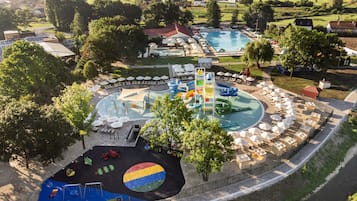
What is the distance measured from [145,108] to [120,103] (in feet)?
11.1

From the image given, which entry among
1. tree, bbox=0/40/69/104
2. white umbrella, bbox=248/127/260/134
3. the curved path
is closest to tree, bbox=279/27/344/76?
the curved path

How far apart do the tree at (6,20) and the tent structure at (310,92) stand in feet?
206

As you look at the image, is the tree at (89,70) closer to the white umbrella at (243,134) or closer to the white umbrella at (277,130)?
the white umbrella at (243,134)

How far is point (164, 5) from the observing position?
73.3 metres

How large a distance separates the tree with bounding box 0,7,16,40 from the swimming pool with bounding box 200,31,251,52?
1723 inches

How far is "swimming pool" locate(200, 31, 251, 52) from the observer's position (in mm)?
61625

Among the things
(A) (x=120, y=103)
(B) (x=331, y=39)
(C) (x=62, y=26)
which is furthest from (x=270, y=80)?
(C) (x=62, y=26)

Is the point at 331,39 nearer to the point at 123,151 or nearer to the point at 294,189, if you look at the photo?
the point at 294,189

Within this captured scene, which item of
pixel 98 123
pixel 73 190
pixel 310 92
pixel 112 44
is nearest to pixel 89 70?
pixel 112 44

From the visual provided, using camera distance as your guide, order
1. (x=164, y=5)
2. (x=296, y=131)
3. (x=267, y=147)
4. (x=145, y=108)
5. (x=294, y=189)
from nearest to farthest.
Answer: (x=294, y=189) < (x=267, y=147) < (x=296, y=131) < (x=145, y=108) < (x=164, y=5)

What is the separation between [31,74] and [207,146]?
75.1 ft

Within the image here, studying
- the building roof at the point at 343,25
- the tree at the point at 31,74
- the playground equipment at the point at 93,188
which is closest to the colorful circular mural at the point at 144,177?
the playground equipment at the point at 93,188

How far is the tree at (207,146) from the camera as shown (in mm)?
21562

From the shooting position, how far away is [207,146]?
2183cm
